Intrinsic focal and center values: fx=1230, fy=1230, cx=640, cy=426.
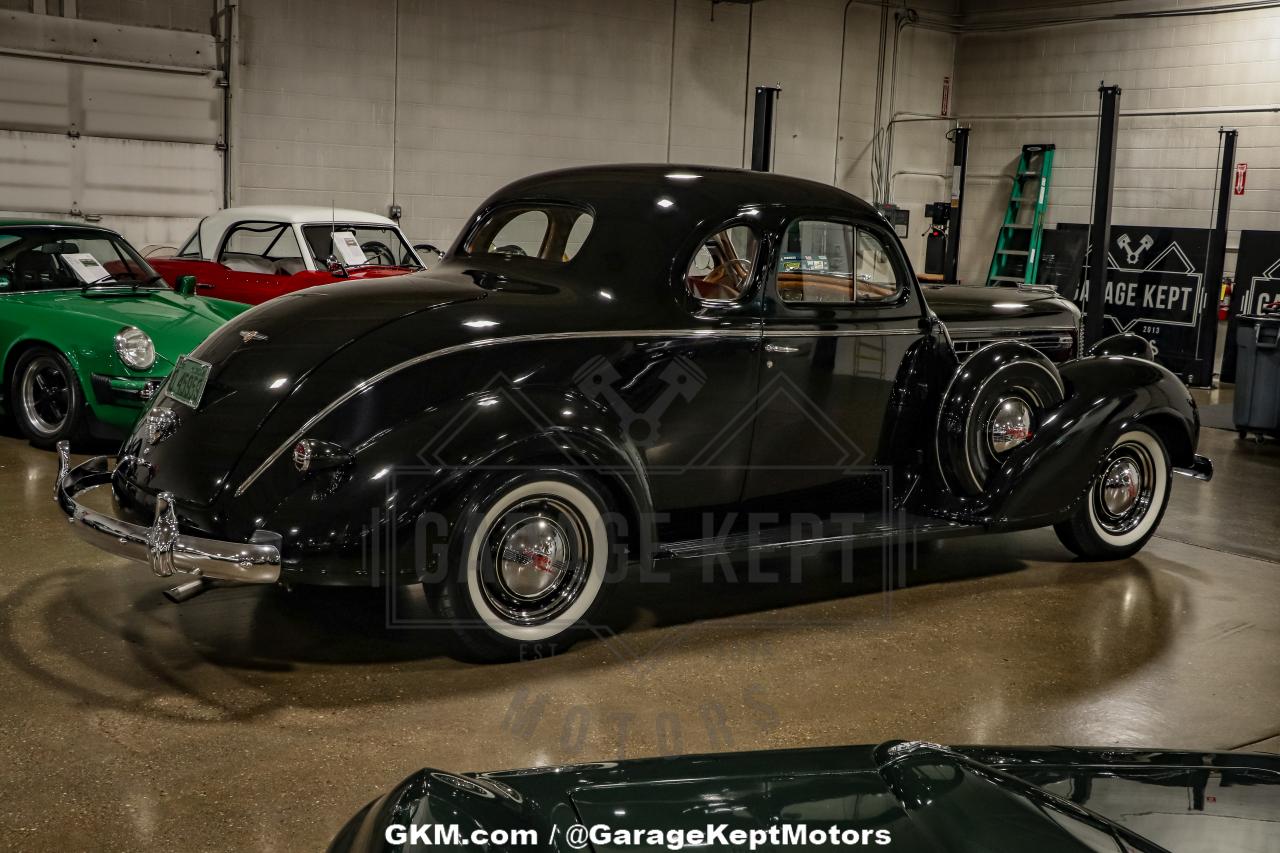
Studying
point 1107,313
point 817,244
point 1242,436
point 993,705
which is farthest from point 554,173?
point 1107,313

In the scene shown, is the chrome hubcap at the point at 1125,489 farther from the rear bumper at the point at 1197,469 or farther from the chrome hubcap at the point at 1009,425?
the chrome hubcap at the point at 1009,425

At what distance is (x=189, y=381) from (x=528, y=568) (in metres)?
1.45

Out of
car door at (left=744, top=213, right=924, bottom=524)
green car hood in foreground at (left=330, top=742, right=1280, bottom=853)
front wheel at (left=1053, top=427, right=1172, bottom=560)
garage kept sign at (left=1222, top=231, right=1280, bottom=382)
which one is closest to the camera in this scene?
green car hood in foreground at (left=330, top=742, right=1280, bottom=853)

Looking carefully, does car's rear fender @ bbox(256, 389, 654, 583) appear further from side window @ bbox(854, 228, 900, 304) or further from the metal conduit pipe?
the metal conduit pipe

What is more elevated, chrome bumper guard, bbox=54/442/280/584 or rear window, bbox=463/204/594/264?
rear window, bbox=463/204/594/264

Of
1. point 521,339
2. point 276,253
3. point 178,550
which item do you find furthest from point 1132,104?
point 178,550

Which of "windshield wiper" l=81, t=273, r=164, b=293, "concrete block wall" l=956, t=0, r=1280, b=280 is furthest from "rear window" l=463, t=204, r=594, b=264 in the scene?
"concrete block wall" l=956, t=0, r=1280, b=280

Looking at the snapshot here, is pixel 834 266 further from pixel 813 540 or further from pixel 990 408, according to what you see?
pixel 813 540

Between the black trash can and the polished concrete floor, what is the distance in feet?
14.7

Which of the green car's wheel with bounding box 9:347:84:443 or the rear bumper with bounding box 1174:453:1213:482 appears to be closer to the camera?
the rear bumper with bounding box 1174:453:1213:482

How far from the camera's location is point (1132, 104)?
16406 millimetres

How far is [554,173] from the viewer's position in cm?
547

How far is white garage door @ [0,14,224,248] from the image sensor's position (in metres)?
12.1

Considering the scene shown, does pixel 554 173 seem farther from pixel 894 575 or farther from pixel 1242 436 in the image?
pixel 1242 436
